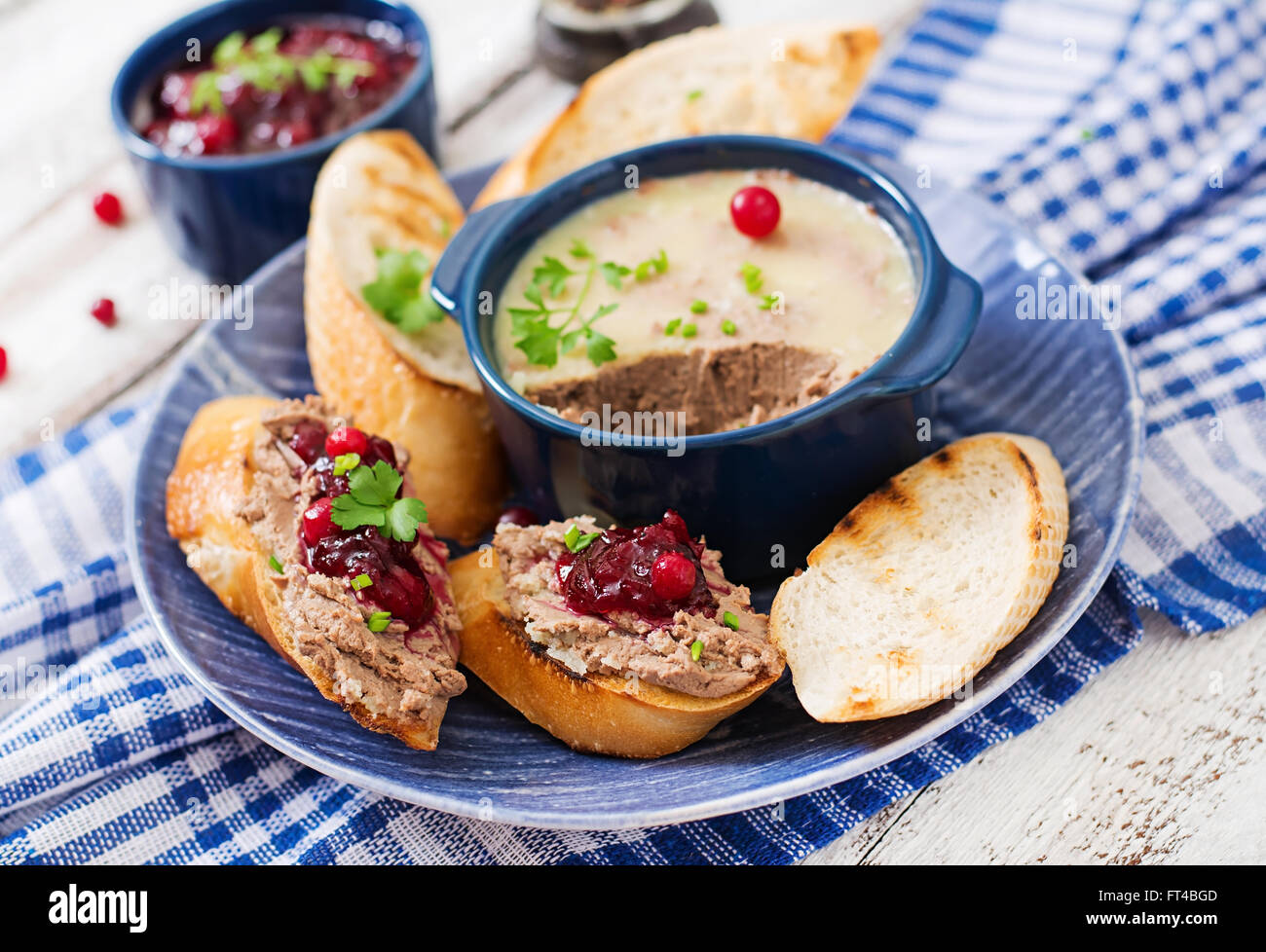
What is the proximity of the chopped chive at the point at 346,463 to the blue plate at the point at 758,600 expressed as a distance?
1.79 ft

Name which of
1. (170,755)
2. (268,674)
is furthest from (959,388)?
(170,755)

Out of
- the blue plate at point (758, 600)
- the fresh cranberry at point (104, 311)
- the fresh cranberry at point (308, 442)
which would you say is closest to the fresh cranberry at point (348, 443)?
the fresh cranberry at point (308, 442)

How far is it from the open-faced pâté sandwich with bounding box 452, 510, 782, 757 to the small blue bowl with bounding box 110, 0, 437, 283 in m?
1.91

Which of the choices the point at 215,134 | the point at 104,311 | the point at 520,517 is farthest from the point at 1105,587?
the point at 104,311

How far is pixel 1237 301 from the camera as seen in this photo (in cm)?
374

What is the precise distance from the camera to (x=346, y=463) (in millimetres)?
2863

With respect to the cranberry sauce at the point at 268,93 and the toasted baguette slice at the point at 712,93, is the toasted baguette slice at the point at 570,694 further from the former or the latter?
the cranberry sauce at the point at 268,93

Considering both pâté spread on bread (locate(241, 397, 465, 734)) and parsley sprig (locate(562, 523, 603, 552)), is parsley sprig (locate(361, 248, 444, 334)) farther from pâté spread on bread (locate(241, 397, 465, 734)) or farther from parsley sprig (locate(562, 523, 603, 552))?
parsley sprig (locate(562, 523, 603, 552))

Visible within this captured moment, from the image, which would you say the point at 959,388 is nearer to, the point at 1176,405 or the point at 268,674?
the point at 1176,405

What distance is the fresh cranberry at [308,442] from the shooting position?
3.10 m

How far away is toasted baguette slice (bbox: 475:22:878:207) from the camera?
13.2ft

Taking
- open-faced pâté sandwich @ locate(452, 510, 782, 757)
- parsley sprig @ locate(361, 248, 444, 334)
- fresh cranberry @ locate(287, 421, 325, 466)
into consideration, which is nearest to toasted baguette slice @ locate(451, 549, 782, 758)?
open-faced pâté sandwich @ locate(452, 510, 782, 757)

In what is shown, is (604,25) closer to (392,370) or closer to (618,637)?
(392,370)

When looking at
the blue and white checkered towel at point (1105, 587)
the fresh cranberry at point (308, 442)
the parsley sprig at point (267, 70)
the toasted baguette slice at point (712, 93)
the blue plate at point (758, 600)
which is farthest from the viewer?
the parsley sprig at point (267, 70)
